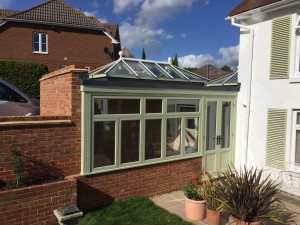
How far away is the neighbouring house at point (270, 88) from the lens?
23.7 feet

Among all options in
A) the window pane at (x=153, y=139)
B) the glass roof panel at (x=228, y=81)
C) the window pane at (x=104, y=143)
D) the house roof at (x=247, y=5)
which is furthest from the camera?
the glass roof panel at (x=228, y=81)

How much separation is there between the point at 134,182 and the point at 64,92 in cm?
265

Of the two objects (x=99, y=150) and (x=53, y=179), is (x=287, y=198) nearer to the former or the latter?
(x=99, y=150)

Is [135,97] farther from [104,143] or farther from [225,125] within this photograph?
[225,125]

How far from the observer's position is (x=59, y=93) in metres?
6.36

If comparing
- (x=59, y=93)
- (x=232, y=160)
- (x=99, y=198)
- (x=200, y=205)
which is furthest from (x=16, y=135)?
(x=232, y=160)

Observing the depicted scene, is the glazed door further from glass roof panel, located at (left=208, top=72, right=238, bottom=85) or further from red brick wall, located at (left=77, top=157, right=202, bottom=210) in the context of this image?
glass roof panel, located at (left=208, top=72, right=238, bottom=85)

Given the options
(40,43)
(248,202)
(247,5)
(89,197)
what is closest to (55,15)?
(40,43)

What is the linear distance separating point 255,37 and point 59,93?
18.7 feet

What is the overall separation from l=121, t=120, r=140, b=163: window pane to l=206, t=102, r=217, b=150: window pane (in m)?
2.50

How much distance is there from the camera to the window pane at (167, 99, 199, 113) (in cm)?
718

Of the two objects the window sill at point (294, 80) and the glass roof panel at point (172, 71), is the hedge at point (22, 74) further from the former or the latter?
the window sill at point (294, 80)

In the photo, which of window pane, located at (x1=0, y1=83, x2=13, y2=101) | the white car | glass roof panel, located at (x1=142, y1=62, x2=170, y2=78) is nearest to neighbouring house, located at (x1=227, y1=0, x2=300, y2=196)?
glass roof panel, located at (x1=142, y1=62, x2=170, y2=78)

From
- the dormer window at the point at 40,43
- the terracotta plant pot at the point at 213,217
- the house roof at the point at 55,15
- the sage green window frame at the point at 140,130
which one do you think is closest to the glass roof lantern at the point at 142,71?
the sage green window frame at the point at 140,130
